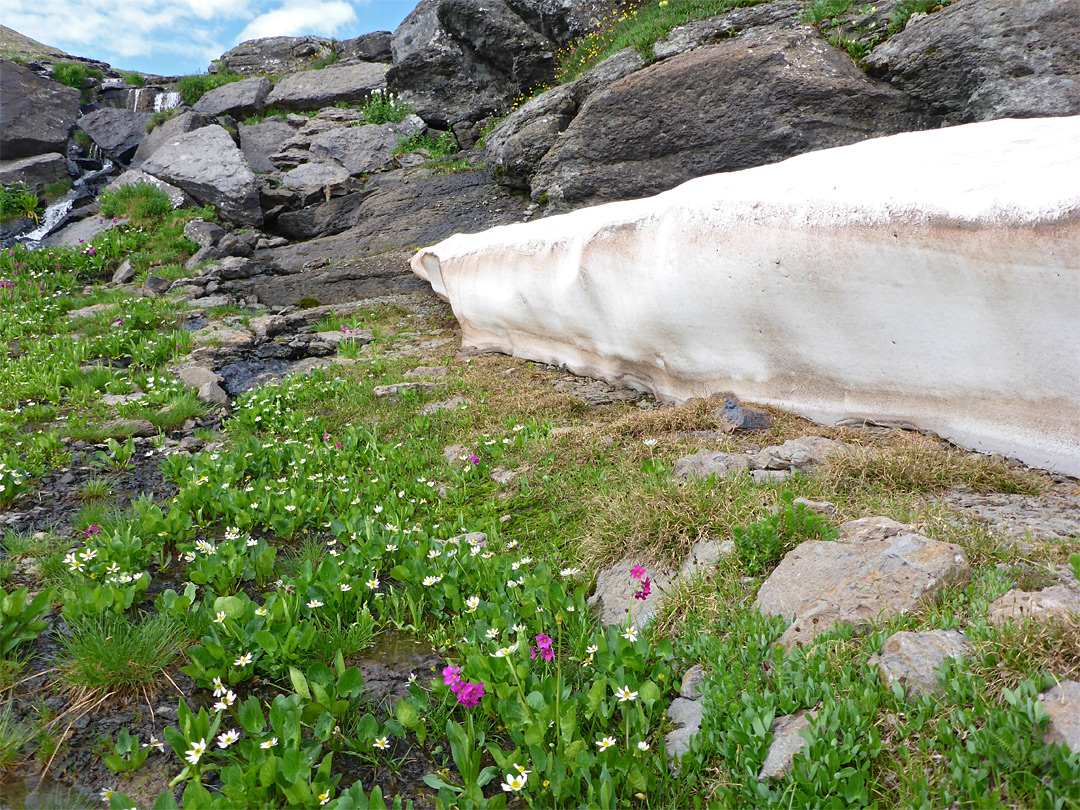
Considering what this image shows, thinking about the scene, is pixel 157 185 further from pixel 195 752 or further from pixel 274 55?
pixel 195 752

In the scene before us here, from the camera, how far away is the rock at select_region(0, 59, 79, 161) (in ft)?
60.7

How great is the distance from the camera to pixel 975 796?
5.39 feet

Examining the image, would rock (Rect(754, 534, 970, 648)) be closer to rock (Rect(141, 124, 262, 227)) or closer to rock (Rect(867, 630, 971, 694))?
rock (Rect(867, 630, 971, 694))

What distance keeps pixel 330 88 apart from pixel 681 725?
76.7ft

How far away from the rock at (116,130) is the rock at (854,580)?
76.8 ft

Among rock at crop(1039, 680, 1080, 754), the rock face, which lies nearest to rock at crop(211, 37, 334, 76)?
the rock face

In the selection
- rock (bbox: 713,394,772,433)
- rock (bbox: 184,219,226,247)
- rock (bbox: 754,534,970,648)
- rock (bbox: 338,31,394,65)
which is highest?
rock (bbox: 338,31,394,65)

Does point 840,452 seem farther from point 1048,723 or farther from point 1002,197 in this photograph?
point 1048,723

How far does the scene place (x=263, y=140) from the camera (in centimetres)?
1861

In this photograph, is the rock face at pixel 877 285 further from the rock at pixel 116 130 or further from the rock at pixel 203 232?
the rock at pixel 116 130

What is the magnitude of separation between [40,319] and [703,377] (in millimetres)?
9960

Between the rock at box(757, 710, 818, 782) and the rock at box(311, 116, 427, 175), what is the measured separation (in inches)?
675

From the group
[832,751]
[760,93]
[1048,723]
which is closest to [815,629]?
[832,751]

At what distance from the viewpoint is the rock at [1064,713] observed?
1667 mm
